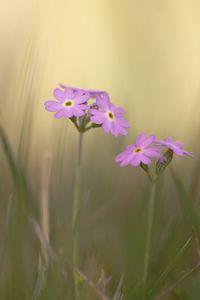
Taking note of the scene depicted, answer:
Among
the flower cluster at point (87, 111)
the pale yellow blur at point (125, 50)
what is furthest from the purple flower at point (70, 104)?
the pale yellow blur at point (125, 50)

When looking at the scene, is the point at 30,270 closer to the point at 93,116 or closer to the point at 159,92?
the point at 93,116

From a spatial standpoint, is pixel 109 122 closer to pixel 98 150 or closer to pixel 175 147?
pixel 175 147

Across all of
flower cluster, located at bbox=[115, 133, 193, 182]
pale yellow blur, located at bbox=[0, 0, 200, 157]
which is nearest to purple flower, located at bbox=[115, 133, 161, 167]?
flower cluster, located at bbox=[115, 133, 193, 182]

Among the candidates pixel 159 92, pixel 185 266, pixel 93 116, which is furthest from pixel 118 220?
pixel 159 92

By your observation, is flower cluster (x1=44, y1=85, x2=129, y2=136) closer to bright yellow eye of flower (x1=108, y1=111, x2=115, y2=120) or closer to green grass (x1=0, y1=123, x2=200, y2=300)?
bright yellow eye of flower (x1=108, y1=111, x2=115, y2=120)

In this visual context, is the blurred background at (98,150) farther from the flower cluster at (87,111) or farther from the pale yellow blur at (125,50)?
the flower cluster at (87,111)

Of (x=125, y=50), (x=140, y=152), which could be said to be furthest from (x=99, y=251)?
(x=125, y=50)
